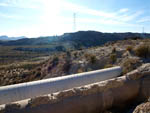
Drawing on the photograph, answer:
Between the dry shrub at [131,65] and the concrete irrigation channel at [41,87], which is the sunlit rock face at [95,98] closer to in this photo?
the concrete irrigation channel at [41,87]

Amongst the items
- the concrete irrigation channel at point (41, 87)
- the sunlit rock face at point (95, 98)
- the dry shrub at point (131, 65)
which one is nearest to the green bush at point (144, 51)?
the dry shrub at point (131, 65)

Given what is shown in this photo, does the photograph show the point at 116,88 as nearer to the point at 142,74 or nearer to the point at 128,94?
the point at 128,94

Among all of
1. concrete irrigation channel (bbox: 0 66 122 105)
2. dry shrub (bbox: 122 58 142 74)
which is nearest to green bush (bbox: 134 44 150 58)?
dry shrub (bbox: 122 58 142 74)

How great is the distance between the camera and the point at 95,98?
414 cm

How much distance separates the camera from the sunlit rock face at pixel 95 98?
3405mm

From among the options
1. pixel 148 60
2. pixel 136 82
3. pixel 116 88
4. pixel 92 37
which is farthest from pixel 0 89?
pixel 92 37

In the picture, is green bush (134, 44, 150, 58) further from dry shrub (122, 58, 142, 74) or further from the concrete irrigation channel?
the concrete irrigation channel

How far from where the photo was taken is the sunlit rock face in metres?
3.41

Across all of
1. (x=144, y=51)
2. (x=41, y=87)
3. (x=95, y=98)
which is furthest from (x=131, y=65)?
(x=41, y=87)

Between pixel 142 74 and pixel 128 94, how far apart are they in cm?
116

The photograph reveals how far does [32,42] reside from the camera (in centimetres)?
10800

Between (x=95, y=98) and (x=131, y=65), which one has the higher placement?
(x=131, y=65)

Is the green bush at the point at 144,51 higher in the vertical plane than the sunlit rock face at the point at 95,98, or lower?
higher

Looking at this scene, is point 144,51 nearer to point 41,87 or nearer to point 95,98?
point 95,98
